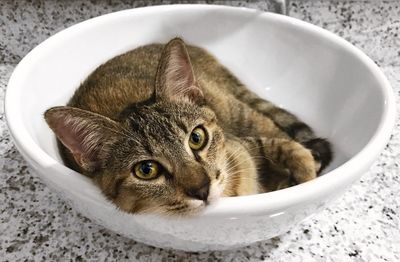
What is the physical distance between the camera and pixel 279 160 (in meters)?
0.92

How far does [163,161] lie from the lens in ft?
2.25

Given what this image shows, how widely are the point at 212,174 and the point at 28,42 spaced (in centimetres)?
74

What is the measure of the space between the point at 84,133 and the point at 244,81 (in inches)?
20.5

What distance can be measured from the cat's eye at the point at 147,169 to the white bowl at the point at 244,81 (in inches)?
3.2

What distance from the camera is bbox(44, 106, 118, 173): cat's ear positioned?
0.64m

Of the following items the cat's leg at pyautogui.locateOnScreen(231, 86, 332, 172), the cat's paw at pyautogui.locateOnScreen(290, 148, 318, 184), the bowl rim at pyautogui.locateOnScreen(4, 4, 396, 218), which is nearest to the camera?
the bowl rim at pyautogui.locateOnScreen(4, 4, 396, 218)

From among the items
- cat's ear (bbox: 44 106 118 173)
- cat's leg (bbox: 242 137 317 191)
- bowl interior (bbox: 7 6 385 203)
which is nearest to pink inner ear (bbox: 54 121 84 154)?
cat's ear (bbox: 44 106 118 173)

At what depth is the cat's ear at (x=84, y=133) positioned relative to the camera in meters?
0.64

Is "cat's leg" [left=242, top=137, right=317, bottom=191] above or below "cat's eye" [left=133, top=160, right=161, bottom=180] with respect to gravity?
below

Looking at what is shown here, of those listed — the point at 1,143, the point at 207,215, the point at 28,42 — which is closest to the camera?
the point at 207,215

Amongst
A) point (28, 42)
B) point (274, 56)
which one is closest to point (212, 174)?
point (274, 56)

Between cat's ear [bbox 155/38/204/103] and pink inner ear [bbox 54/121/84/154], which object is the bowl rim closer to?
pink inner ear [bbox 54/121/84/154]

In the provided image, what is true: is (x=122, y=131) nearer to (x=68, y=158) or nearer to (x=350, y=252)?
(x=68, y=158)

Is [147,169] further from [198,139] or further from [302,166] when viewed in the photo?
[302,166]
